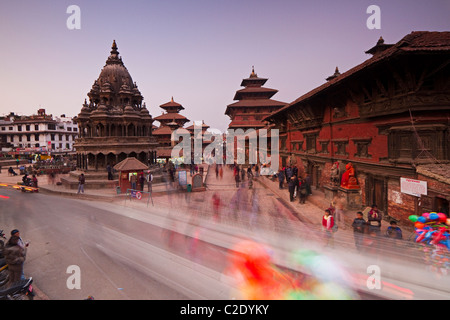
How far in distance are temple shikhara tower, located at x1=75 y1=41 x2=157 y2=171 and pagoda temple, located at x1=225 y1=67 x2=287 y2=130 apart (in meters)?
17.5

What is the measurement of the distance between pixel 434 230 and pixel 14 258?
10060 mm

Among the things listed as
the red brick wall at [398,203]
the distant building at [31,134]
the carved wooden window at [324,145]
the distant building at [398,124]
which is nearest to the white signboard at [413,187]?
the distant building at [398,124]

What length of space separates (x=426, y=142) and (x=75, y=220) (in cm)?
1502

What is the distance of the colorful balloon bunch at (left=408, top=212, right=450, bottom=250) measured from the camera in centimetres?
511

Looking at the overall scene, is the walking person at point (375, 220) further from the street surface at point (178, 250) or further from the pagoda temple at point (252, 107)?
the pagoda temple at point (252, 107)

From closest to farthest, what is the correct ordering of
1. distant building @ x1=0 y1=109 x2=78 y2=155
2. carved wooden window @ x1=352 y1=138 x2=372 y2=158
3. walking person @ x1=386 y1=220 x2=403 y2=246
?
walking person @ x1=386 y1=220 x2=403 y2=246
carved wooden window @ x1=352 y1=138 x2=372 y2=158
distant building @ x1=0 y1=109 x2=78 y2=155

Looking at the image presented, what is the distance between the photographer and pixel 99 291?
17.3ft

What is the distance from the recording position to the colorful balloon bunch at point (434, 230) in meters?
5.11

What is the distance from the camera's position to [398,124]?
27.5 feet

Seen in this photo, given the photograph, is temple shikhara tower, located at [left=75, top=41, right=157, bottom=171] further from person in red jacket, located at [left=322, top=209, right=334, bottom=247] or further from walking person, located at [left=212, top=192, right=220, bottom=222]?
person in red jacket, located at [left=322, top=209, right=334, bottom=247]

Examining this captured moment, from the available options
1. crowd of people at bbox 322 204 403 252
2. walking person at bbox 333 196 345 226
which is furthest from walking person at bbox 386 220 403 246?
walking person at bbox 333 196 345 226

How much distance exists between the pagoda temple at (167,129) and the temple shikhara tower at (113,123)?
8.47 m

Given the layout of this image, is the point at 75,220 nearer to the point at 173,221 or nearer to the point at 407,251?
the point at 173,221
